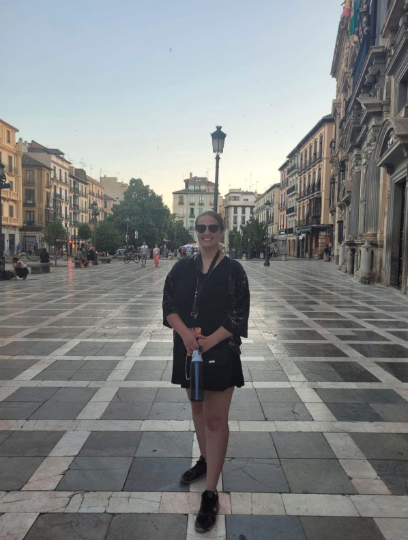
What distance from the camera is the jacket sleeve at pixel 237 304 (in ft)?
8.28

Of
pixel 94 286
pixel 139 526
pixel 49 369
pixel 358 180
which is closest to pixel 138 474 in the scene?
pixel 139 526

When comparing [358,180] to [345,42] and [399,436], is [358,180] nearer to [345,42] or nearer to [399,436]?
[345,42]

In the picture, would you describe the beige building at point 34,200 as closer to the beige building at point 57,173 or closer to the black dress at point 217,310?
the beige building at point 57,173

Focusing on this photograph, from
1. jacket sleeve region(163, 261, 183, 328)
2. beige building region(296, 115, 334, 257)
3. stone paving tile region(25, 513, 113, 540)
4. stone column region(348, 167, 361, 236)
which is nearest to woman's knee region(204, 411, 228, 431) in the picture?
jacket sleeve region(163, 261, 183, 328)

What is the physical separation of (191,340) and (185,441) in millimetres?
1355

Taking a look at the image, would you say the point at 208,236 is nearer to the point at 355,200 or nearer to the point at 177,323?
the point at 177,323

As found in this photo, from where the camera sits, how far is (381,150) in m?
14.8

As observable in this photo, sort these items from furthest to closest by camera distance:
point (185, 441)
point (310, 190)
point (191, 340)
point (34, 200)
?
point (34, 200), point (310, 190), point (185, 441), point (191, 340)

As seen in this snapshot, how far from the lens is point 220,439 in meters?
2.58

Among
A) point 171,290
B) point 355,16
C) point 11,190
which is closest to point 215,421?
point 171,290

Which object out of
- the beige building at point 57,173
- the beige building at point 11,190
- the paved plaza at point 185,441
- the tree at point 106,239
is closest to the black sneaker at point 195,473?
the paved plaza at point 185,441

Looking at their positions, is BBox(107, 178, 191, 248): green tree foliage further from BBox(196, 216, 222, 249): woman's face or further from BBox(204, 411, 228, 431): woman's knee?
BBox(204, 411, 228, 431): woman's knee

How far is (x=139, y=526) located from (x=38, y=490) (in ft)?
2.54

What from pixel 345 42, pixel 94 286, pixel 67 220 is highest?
pixel 345 42
